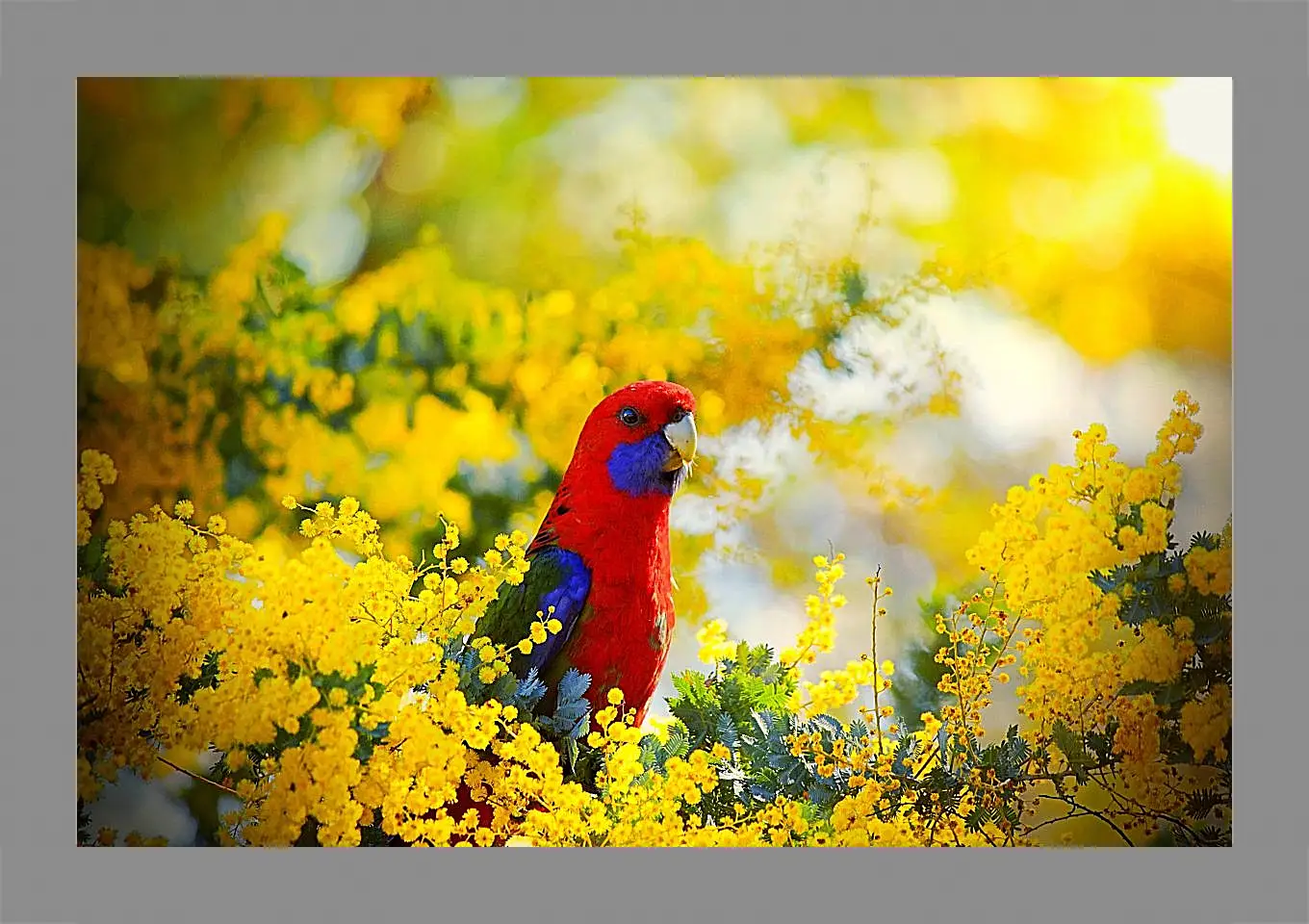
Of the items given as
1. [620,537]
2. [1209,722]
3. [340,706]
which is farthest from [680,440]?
[1209,722]

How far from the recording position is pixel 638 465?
3.44 meters

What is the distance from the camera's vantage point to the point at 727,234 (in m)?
3.55

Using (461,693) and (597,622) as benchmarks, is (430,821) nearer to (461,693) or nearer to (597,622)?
(461,693)

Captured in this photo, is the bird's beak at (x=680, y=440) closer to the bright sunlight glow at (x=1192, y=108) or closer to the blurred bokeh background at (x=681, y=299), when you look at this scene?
the blurred bokeh background at (x=681, y=299)

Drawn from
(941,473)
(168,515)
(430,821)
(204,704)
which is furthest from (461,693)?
(941,473)

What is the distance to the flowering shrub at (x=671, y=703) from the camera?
342 centimetres

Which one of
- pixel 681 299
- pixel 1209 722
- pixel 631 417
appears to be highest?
pixel 681 299

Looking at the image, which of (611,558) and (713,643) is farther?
(713,643)

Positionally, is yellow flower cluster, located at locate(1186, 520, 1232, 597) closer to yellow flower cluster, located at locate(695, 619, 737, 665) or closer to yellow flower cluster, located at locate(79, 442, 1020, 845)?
yellow flower cluster, located at locate(79, 442, 1020, 845)

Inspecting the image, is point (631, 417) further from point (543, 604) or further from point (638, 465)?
point (543, 604)

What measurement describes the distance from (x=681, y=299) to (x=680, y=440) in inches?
15.5

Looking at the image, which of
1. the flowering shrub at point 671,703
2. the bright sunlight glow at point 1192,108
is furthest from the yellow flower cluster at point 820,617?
the bright sunlight glow at point 1192,108

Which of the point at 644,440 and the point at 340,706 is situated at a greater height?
the point at 644,440

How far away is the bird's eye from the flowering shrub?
0.41 metres
